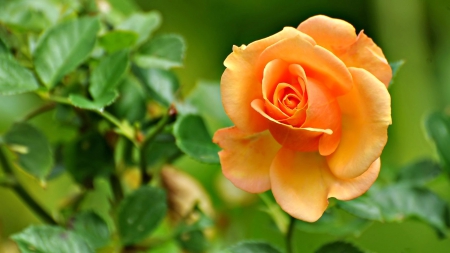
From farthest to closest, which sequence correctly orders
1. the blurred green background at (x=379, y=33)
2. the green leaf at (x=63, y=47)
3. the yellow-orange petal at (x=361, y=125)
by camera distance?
the blurred green background at (x=379, y=33) < the green leaf at (x=63, y=47) < the yellow-orange petal at (x=361, y=125)

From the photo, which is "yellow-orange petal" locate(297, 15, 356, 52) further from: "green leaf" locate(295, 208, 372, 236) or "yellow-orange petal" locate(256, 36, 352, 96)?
"green leaf" locate(295, 208, 372, 236)

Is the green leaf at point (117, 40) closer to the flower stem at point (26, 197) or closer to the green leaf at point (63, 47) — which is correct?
the green leaf at point (63, 47)

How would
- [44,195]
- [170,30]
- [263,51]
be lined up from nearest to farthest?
[263,51] → [44,195] → [170,30]

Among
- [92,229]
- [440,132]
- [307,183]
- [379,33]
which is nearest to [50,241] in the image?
[92,229]

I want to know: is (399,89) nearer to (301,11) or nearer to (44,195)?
(301,11)

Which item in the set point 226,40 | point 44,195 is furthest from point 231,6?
point 44,195

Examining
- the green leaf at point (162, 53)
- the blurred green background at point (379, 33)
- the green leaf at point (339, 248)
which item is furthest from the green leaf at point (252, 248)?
the blurred green background at point (379, 33)

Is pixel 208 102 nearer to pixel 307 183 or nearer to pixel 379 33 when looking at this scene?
pixel 307 183
